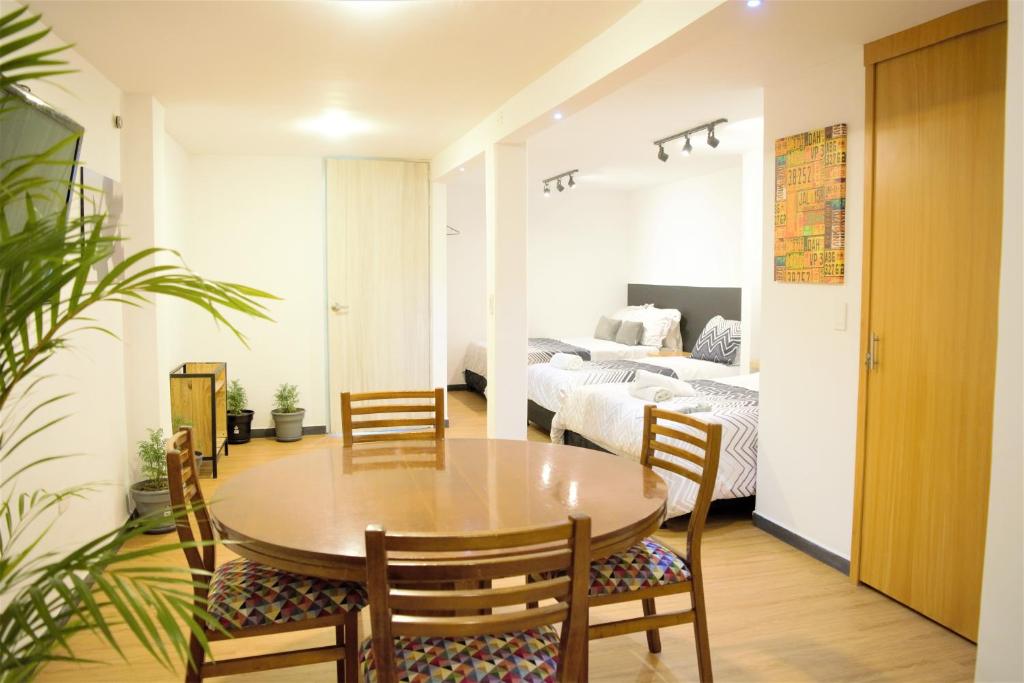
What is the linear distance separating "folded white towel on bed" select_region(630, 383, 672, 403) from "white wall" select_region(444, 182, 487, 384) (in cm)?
419

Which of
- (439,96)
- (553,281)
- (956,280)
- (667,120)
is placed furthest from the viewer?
(553,281)

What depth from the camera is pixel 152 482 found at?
4.14 m

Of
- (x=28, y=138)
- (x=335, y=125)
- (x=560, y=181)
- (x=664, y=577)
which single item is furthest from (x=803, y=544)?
(x=560, y=181)

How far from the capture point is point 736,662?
265 centimetres

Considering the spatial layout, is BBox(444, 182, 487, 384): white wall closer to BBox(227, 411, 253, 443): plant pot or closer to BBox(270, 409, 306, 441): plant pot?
BBox(270, 409, 306, 441): plant pot

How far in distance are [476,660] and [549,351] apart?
5.90 metres

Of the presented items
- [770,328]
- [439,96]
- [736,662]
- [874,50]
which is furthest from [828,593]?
[439,96]

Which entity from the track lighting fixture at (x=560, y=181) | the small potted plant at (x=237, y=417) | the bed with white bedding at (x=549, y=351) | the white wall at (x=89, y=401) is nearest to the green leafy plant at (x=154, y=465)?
the white wall at (x=89, y=401)

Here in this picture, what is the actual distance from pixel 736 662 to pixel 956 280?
1.60 meters

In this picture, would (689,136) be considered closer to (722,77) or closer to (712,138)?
(712,138)

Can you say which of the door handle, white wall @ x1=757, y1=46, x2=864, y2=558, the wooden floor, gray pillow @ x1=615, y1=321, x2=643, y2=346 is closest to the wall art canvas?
white wall @ x1=757, y1=46, x2=864, y2=558

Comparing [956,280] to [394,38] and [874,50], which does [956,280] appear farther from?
[394,38]

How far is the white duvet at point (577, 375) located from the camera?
18.8ft

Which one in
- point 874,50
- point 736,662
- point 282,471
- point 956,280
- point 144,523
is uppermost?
point 874,50
